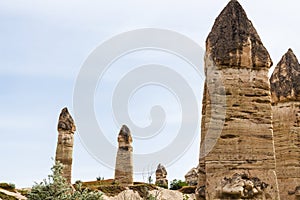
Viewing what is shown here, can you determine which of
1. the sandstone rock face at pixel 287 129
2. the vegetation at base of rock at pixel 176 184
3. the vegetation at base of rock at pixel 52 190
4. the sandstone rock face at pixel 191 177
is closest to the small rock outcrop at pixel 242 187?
the sandstone rock face at pixel 287 129

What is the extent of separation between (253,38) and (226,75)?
42.1 inches

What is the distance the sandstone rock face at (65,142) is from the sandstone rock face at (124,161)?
6.33 metres

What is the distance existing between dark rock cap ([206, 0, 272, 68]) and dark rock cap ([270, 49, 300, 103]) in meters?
3.72

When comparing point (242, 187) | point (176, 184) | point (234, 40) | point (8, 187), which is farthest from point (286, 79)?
point (176, 184)

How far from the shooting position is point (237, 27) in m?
9.13

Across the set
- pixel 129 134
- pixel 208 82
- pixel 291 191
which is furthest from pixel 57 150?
pixel 208 82

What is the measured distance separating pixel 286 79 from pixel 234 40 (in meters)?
4.36

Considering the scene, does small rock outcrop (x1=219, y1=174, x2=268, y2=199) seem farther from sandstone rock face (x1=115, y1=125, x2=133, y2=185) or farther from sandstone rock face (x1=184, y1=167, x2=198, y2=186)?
sandstone rock face (x1=184, y1=167, x2=198, y2=186)

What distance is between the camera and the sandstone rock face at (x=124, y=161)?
104 ft

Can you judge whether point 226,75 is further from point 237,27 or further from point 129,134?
point 129,134

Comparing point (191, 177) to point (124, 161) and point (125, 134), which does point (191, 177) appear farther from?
point (124, 161)

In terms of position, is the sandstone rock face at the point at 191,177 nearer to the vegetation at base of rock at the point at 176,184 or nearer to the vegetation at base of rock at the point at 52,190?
the vegetation at base of rock at the point at 176,184

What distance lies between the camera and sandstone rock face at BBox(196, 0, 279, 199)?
8336 mm

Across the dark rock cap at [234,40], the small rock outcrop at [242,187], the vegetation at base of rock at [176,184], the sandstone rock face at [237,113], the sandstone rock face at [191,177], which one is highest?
the sandstone rock face at [191,177]
